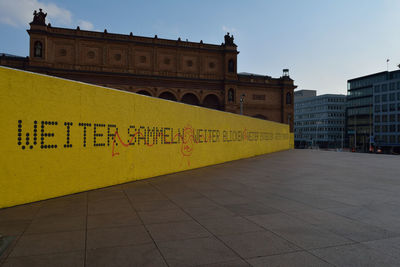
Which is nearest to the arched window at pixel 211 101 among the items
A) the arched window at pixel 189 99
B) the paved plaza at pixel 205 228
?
the arched window at pixel 189 99

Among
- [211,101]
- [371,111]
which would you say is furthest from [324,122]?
[211,101]

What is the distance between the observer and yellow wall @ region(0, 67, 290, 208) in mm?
6992

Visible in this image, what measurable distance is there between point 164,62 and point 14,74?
151 ft

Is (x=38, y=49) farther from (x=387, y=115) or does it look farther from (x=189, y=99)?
(x=387, y=115)

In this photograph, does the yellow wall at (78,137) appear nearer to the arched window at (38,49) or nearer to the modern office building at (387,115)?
the arched window at (38,49)

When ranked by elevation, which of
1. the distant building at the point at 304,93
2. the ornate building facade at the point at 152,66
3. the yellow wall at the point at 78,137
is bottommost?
the yellow wall at the point at 78,137

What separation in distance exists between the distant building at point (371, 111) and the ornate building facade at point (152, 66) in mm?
38347

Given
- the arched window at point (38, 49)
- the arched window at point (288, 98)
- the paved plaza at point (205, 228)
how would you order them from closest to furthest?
the paved plaza at point (205, 228), the arched window at point (38, 49), the arched window at point (288, 98)

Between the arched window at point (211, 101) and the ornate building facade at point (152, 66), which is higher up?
the ornate building facade at point (152, 66)

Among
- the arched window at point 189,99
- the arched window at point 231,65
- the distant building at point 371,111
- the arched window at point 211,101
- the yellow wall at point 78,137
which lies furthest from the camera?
the distant building at point 371,111

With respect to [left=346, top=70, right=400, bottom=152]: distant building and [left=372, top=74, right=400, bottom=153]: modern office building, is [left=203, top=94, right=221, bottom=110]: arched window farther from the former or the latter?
[left=372, top=74, right=400, bottom=153]: modern office building

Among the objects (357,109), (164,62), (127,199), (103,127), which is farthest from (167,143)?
(357,109)

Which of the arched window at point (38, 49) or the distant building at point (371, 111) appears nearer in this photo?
the arched window at point (38, 49)

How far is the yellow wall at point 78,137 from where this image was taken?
6992mm
